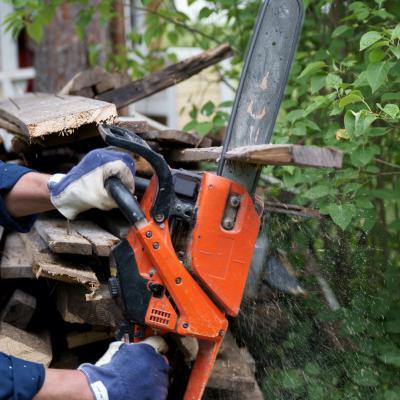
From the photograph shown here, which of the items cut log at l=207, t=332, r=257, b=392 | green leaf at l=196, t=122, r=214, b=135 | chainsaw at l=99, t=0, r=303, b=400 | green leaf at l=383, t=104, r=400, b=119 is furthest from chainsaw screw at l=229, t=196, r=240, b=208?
green leaf at l=196, t=122, r=214, b=135

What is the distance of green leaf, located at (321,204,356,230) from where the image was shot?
2635 millimetres

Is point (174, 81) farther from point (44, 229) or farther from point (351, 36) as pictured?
point (44, 229)

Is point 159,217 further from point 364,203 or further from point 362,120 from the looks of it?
point 364,203

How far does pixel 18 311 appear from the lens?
2789 millimetres

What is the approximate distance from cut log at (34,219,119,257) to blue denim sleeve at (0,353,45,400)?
1.81 ft

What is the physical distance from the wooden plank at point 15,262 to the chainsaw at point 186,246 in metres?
0.77

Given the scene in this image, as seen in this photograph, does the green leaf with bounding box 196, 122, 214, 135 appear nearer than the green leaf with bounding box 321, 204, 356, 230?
No

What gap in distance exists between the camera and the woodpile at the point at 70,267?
101 inches

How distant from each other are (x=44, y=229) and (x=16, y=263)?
0.84 feet

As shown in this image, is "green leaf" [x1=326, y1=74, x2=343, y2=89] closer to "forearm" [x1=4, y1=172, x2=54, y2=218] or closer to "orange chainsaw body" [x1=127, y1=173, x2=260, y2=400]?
"orange chainsaw body" [x1=127, y1=173, x2=260, y2=400]

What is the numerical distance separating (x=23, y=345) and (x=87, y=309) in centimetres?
30

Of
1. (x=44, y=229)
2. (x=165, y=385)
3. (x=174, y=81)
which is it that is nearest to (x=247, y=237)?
(x=165, y=385)

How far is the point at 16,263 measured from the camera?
2861mm

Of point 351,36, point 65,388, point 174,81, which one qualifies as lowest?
point 65,388
